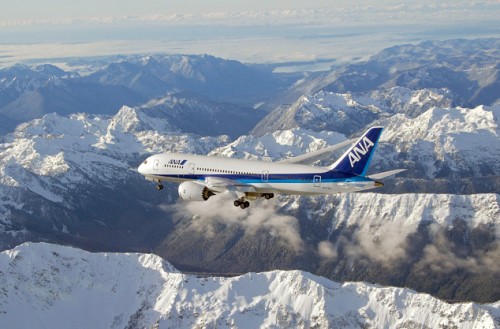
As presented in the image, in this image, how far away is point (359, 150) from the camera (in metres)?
133

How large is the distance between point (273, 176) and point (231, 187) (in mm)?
9092

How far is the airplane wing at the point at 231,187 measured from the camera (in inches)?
5507

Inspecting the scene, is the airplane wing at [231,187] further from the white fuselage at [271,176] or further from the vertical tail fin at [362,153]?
the vertical tail fin at [362,153]

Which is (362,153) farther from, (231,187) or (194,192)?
(194,192)

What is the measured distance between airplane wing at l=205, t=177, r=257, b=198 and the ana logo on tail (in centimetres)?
2188

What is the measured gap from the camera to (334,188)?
437 ft

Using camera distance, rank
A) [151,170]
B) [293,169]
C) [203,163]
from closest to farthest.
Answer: [293,169], [203,163], [151,170]

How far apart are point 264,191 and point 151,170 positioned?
35633 mm

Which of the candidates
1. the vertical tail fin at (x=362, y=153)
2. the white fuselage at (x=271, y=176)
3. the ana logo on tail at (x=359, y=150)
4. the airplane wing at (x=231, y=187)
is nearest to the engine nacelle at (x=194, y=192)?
the airplane wing at (x=231, y=187)

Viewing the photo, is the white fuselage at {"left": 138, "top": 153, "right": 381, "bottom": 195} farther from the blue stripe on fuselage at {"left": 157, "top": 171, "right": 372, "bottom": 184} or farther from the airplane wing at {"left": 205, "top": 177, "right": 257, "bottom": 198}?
the airplane wing at {"left": 205, "top": 177, "right": 257, "bottom": 198}

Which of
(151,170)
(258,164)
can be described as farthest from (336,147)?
(151,170)

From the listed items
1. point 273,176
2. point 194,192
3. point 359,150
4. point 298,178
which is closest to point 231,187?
point 194,192

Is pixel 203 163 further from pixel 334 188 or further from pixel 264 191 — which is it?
pixel 334 188

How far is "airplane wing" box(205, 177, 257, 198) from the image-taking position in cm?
13988
